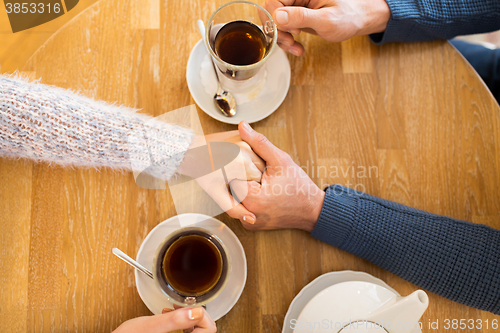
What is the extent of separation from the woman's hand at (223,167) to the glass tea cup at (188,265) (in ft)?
0.30

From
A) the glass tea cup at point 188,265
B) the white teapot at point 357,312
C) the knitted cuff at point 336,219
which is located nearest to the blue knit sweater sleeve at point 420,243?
the knitted cuff at point 336,219

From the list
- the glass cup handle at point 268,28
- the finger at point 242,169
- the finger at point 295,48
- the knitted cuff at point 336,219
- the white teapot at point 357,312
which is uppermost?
the glass cup handle at point 268,28

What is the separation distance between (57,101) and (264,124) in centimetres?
46

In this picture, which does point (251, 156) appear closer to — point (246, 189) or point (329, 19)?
point (246, 189)

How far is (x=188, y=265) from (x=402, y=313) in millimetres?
417

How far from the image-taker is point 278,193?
70cm

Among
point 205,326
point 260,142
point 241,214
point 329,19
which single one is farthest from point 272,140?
point 205,326

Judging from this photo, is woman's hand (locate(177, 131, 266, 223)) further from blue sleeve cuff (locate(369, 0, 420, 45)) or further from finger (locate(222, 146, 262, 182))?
blue sleeve cuff (locate(369, 0, 420, 45))

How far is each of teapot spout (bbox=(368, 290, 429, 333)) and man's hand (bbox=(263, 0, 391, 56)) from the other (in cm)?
58

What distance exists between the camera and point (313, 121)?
75 centimetres

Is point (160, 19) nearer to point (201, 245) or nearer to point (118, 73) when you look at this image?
point (118, 73)

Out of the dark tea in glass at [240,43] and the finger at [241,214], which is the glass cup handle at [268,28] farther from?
the finger at [241,214]

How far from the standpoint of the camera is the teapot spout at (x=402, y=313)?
0.53m

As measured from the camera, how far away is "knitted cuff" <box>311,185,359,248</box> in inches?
27.1
